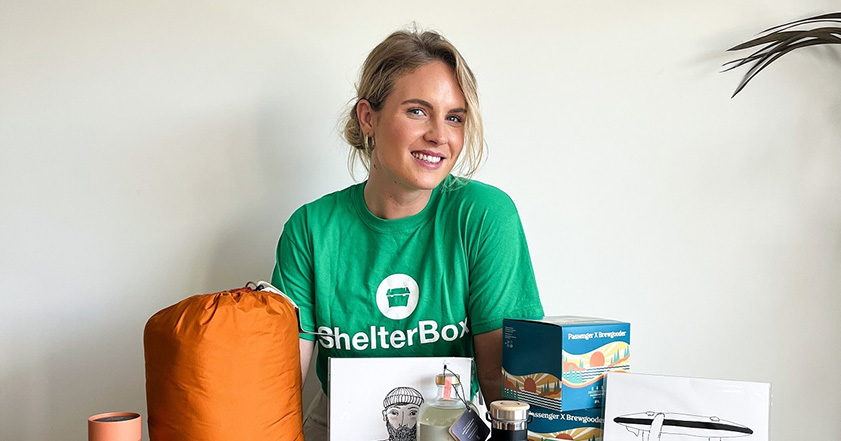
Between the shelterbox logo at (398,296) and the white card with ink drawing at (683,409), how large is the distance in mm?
440

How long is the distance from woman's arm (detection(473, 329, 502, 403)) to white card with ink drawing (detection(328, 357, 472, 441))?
177 mm

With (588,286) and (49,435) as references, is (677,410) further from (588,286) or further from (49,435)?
(49,435)

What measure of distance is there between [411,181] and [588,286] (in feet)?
1.90

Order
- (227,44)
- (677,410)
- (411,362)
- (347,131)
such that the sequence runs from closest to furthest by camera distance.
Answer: (677,410) → (411,362) → (347,131) → (227,44)

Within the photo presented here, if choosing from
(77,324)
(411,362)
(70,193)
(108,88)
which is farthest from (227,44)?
(411,362)

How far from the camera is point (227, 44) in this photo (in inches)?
66.0

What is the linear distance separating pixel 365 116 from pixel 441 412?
2.06 feet

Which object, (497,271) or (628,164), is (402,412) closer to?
(497,271)

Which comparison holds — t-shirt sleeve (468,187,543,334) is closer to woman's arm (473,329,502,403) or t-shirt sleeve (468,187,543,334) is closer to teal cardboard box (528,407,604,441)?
woman's arm (473,329,502,403)

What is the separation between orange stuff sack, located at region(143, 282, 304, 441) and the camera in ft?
3.88

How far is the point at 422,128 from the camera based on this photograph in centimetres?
139

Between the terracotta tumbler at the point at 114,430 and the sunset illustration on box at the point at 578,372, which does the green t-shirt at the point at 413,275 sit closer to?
the sunset illustration on box at the point at 578,372

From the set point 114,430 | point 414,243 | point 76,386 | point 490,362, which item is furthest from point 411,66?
point 76,386

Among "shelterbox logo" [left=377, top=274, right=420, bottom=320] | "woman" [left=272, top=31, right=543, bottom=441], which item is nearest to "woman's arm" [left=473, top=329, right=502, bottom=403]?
"woman" [left=272, top=31, right=543, bottom=441]
